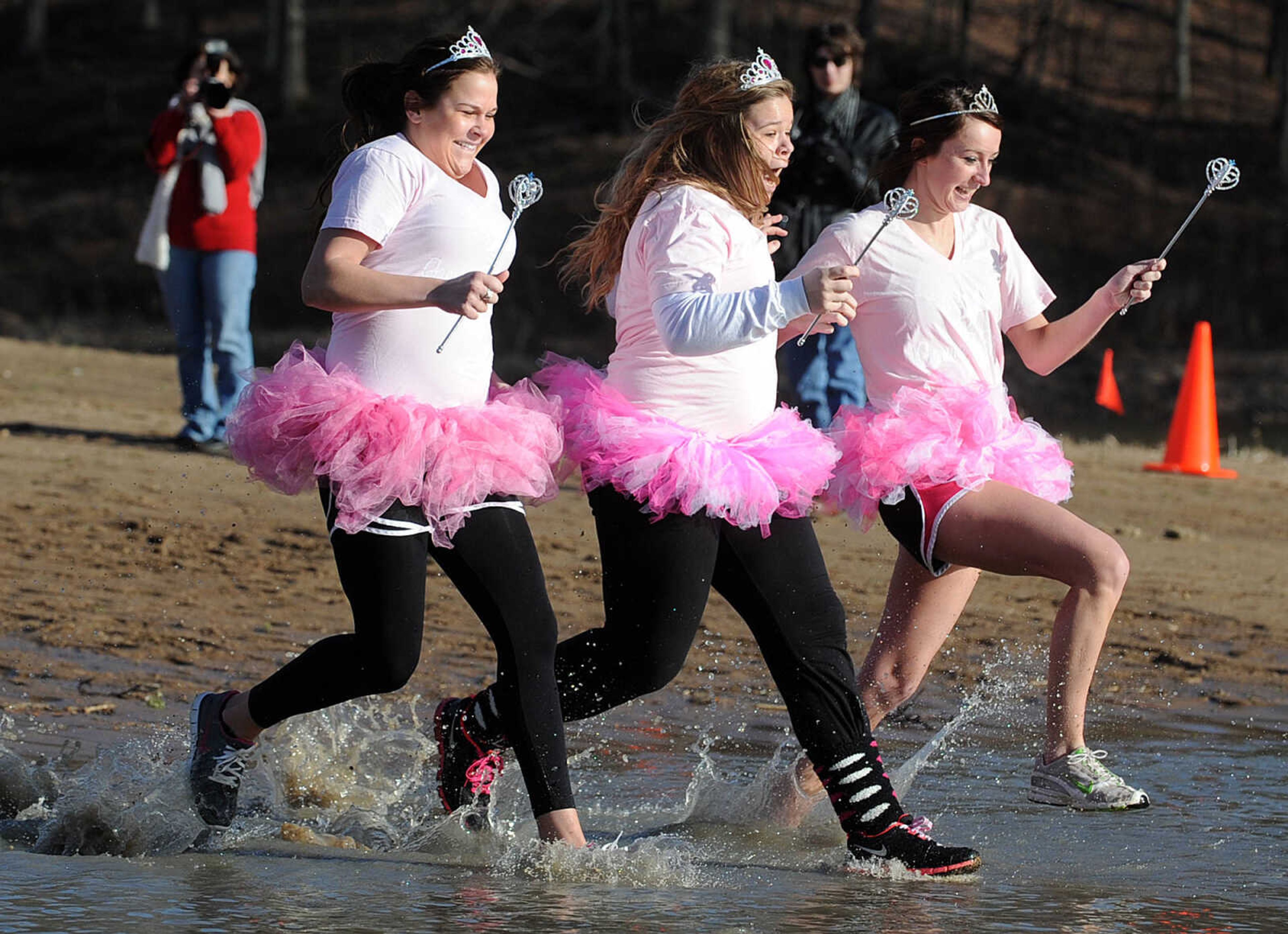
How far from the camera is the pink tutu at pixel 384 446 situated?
425 cm

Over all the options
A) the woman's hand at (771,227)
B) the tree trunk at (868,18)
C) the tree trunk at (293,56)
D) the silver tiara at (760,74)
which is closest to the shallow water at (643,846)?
the woman's hand at (771,227)

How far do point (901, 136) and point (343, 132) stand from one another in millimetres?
1455

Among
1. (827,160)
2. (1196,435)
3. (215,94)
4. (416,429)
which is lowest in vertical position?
(1196,435)

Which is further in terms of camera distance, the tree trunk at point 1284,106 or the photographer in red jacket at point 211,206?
the tree trunk at point 1284,106

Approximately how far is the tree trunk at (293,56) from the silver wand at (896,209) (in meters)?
31.8

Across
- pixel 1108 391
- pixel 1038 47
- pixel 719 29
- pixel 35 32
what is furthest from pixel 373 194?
pixel 35 32

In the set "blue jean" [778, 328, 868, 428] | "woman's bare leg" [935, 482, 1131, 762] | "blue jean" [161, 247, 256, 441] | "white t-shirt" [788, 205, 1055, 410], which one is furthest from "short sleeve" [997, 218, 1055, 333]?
"blue jean" [161, 247, 256, 441]

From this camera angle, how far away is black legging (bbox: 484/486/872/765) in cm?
441

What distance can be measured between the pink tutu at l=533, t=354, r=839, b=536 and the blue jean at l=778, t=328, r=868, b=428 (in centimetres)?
437

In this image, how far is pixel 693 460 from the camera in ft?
14.3

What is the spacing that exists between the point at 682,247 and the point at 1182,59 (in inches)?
1313

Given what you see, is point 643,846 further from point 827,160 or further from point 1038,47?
point 1038,47

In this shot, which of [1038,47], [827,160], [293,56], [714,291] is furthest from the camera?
[1038,47]

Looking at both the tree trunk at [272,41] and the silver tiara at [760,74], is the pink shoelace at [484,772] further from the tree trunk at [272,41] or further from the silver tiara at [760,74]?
the tree trunk at [272,41]
